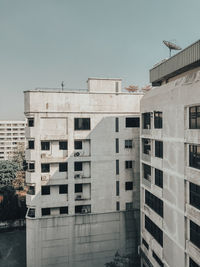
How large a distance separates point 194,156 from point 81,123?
16881mm

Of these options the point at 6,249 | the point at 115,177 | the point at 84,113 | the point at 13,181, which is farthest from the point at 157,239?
the point at 13,181

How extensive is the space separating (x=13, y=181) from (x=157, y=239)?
43787mm

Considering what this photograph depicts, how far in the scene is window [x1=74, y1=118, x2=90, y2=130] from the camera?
2915cm

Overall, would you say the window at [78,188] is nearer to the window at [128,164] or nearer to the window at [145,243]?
the window at [128,164]

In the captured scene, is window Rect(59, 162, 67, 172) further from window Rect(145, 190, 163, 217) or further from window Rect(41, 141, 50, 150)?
window Rect(145, 190, 163, 217)

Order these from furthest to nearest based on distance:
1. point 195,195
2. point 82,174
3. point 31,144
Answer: point 82,174 < point 31,144 < point 195,195

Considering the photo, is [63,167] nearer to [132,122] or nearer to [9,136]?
[132,122]

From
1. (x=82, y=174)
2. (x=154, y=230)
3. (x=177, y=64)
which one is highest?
(x=177, y=64)

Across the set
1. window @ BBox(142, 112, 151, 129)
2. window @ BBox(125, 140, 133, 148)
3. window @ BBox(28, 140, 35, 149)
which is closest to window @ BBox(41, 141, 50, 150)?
window @ BBox(28, 140, 35, 149)

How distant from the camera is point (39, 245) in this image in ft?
92.9

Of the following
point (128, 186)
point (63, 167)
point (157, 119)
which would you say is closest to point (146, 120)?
point (157, 119)

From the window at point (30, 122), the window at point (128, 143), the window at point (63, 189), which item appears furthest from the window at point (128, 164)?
the window at point (30, 122)

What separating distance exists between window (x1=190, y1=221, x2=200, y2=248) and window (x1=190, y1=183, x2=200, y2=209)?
1.74 m

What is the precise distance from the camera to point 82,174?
29.3 m
